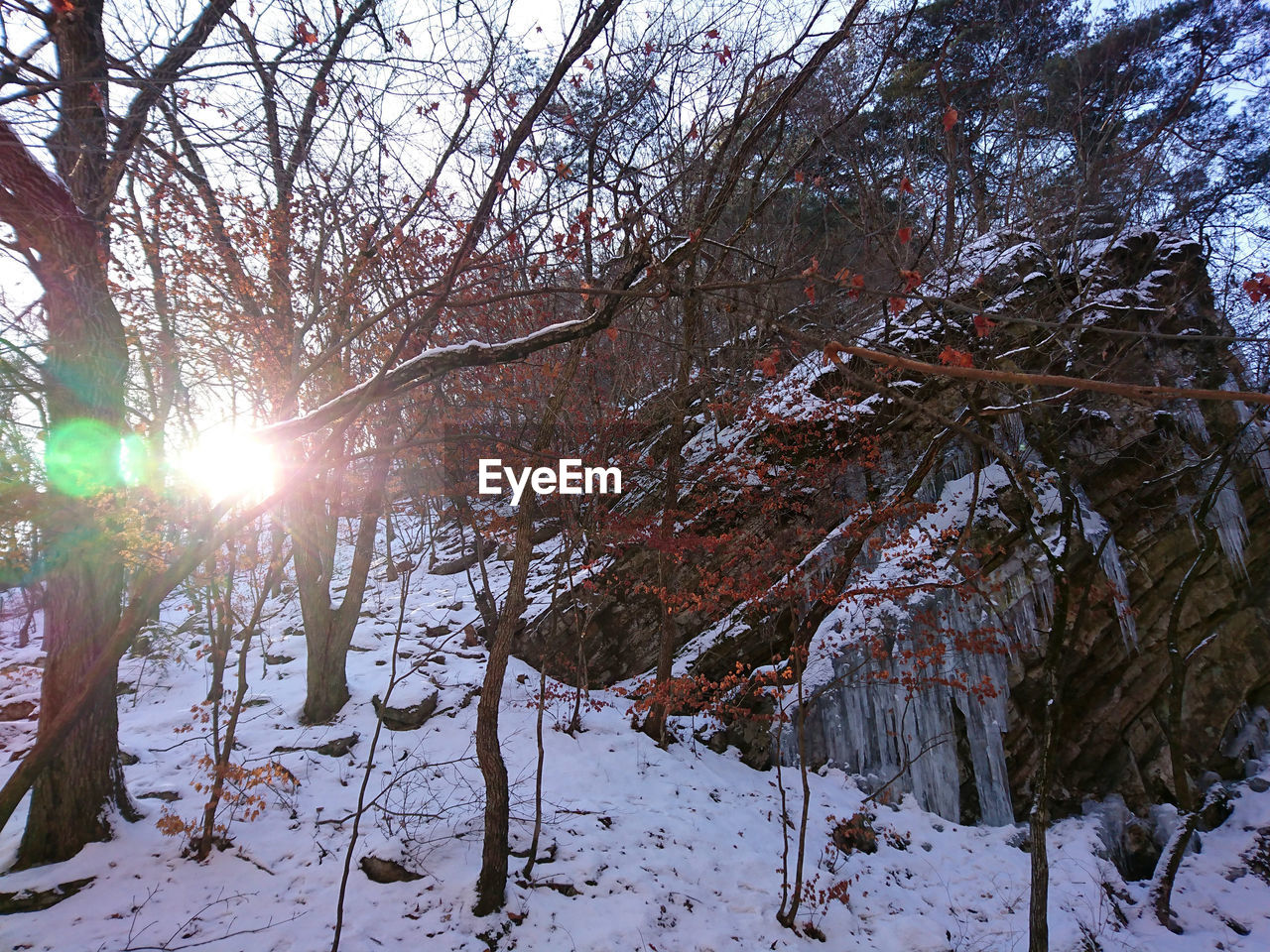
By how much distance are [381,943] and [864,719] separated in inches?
240

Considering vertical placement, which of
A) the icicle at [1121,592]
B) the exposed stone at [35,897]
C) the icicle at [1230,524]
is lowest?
the exposed stone at [35,897]

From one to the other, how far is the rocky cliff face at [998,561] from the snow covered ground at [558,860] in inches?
32.8

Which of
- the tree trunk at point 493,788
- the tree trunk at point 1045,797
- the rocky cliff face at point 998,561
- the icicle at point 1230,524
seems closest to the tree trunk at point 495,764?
the tree trunk at point 493,788

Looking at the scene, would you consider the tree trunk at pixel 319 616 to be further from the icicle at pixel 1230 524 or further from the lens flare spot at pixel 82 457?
the icicle at pixel 1230 524

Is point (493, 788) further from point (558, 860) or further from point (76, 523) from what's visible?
point (76, 523)

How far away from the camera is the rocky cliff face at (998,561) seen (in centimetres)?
→ 755

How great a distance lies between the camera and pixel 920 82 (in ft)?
42.0

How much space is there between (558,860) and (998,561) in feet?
22.8

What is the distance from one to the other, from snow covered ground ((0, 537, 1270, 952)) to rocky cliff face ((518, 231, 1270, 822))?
→ 83cm

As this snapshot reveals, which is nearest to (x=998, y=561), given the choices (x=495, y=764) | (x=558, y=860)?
(x=558, y=860)

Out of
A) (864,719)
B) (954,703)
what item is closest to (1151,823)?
(954,703)

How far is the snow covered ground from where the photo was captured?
476cm

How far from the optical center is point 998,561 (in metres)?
8.07

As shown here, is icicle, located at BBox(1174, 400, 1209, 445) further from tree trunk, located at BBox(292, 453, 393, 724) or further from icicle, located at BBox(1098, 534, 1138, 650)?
tree trunk, located at BBox(292, 453, 393, 724)
